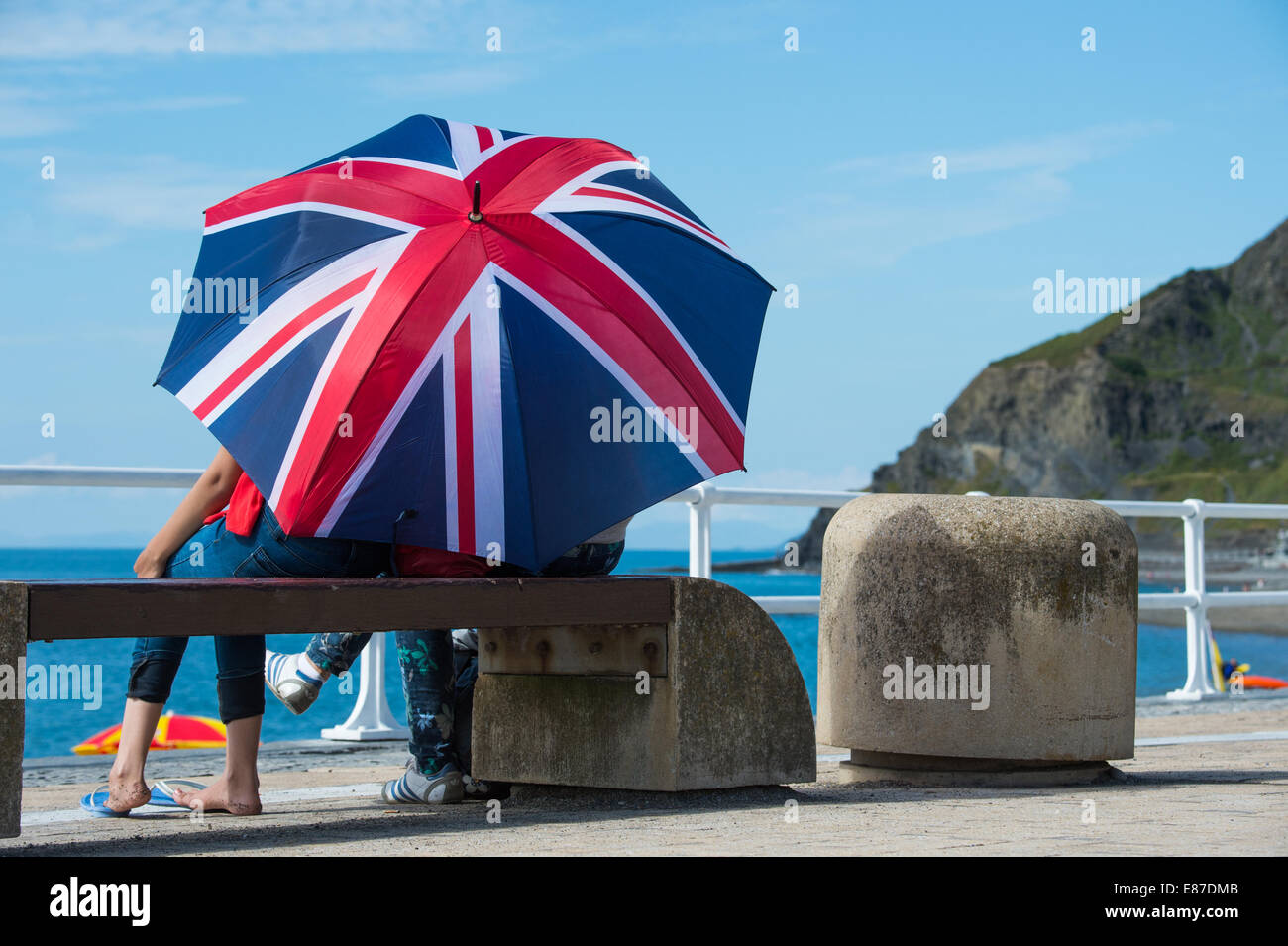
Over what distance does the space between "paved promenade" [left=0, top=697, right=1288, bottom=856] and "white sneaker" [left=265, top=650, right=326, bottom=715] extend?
0.33 metres

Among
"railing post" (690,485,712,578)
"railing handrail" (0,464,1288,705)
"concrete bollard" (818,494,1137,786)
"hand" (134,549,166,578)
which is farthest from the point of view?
"railing post" (690,485,712,578)

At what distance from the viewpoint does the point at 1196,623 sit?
9109 millimetres

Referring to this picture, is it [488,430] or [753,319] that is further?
[753,319]

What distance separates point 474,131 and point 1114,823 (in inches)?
102

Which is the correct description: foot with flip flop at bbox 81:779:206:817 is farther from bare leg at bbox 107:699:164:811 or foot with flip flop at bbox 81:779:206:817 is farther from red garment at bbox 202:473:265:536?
red garment at bbox 202:473:265:536

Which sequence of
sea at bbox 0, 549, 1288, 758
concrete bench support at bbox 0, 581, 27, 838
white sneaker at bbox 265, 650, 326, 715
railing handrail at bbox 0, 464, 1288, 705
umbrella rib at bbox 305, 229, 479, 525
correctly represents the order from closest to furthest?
concrete bench support at bbox 0, 581, 27, 838
umbrella rib at bbox 305, 229, 479, 525
white sneaker at bbox 265, 650, 326, 715
railing handrail at bbox 0, 464, 1288, 705
sea at bbox 0, 549, 1288, 758

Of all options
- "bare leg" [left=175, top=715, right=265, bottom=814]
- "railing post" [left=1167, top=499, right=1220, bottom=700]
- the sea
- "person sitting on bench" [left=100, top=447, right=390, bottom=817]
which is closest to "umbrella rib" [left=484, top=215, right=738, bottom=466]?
"person sitting on bench" [left=100, top=447, right=390, bottom=817]

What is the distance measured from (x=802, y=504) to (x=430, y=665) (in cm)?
340

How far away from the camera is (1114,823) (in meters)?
3.85

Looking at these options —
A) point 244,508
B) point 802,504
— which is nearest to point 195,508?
point 244,508

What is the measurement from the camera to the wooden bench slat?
3.22 m
